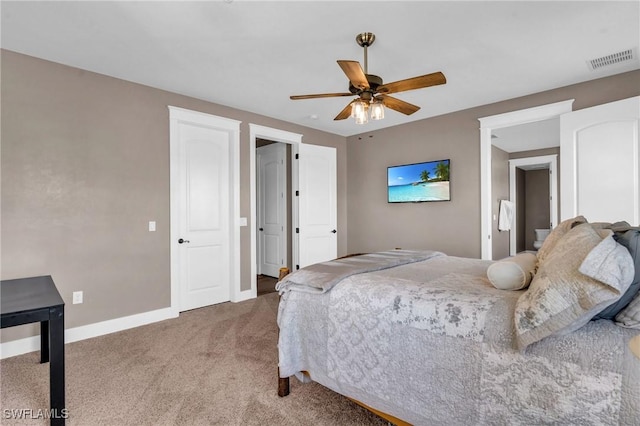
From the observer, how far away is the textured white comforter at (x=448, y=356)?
1161mm

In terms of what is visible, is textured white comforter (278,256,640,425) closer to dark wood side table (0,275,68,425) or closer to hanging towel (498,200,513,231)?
dark wood side table (0,275,68,425)

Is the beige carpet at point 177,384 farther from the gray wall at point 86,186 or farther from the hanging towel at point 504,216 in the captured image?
the hanging towel at point 504,216

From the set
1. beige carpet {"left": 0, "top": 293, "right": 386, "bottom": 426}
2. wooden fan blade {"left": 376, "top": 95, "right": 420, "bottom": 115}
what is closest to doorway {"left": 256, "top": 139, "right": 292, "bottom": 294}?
beige carpet {"left": 0, "top": 293, "right": 386, "bottom": 426}

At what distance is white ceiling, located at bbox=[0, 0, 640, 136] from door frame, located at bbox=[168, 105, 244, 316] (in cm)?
35

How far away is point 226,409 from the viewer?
2.00 metres

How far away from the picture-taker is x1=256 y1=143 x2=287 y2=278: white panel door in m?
5.69

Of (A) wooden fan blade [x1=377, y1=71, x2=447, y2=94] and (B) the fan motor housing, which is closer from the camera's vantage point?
(A) wooden fan blade [x1=377, y1=71, x2=447, y2=94]

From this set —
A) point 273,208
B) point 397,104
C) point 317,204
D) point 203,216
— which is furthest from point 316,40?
point 273,208

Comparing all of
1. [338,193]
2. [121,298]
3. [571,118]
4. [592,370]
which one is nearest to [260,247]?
[338,193]

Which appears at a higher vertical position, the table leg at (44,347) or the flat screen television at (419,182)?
the flat screen television at (419,182)

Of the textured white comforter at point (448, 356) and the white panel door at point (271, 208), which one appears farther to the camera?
the white panel door at point (271, 208)

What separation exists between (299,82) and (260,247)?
3.47 m

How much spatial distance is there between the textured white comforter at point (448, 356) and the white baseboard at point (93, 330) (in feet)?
7.41

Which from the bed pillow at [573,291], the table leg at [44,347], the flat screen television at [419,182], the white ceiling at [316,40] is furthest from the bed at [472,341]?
the flat screen television at [419,182]
